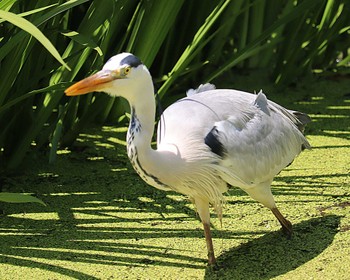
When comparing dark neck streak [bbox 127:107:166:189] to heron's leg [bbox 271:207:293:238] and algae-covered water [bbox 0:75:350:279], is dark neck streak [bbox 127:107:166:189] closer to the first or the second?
algae-covered water [bbox 0:75:350:279]

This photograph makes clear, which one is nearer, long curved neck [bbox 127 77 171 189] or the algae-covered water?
long curved neck [bbox 127 77 171 189]

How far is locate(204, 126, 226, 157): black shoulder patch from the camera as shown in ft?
8.34

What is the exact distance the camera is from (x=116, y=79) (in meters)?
2.29

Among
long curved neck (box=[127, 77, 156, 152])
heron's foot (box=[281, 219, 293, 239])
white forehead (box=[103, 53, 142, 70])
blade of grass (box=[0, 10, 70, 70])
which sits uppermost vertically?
blade of grass (box=[0, 10, 70, 70])

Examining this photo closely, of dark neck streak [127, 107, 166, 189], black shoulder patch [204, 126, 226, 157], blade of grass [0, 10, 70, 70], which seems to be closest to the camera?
blade of grass [0, 10, 70, 70]

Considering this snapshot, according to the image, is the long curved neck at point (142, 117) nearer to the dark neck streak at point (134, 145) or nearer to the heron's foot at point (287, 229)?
the dark neck streak at point (134, 145)

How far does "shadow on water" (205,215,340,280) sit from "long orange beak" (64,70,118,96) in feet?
2.30

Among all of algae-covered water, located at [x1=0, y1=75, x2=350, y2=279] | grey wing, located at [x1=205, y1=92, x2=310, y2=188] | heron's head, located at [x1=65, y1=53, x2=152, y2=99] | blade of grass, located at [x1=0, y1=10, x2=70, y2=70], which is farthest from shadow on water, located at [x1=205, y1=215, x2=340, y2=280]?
blade of grass, located at [x1=0, y1=10, x2=70, y2=70]

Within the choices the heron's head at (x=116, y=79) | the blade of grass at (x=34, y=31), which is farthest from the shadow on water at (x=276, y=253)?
the blade of grass at (x=34, y=31)

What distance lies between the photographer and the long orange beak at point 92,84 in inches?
89.3

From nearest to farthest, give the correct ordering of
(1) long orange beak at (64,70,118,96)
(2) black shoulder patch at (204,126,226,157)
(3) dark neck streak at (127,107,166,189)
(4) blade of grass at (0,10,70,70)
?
(4) blade of grass at (0,10,70,70), (1) long orange beak at (64,70,118,96), (3) dark neck streak at (127,107,166,189), (2) black shoulder patch at (204,126,226,157)

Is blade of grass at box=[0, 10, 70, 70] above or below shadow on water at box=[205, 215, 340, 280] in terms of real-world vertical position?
above

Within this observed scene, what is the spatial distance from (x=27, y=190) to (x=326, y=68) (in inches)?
78.0

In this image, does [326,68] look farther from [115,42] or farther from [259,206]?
[259,206]
